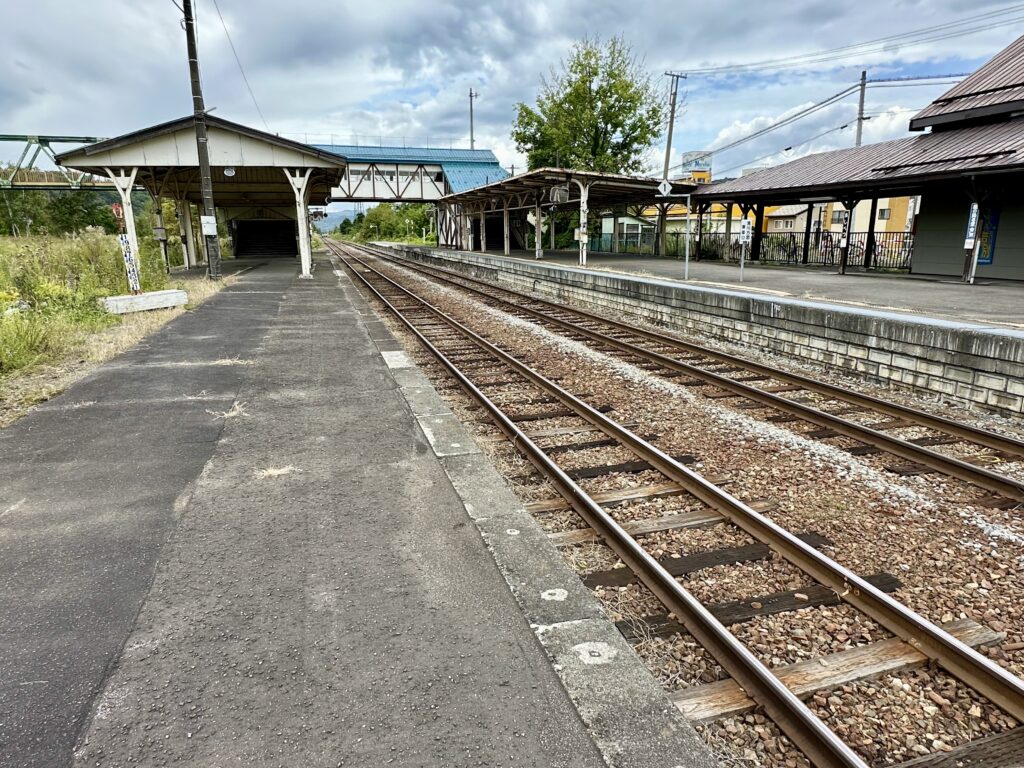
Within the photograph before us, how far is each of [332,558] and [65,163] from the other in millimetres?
22400

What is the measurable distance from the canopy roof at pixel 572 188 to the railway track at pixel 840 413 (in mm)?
13926

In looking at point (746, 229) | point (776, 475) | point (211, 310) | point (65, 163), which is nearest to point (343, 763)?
point (776, 475)

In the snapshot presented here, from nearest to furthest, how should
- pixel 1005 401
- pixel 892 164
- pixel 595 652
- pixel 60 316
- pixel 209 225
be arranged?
1. pixel 595 652
2. pixel 1005 401
3. pixel 60 316
4. pixel 209 225
5. pixel 892 164

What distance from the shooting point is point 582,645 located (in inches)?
105

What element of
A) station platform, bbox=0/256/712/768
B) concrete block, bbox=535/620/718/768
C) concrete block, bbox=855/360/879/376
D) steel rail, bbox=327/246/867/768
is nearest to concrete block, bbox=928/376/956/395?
concrete block, bbox=855/360/879/376

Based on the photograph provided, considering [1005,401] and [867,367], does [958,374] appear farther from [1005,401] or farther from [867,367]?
[867,367]

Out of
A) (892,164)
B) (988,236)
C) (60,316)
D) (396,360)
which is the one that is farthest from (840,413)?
(892,164)

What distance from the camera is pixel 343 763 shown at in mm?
2016

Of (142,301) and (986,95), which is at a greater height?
(986,95)

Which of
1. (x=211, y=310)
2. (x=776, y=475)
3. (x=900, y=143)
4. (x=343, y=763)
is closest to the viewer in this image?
(x=343, y=763)

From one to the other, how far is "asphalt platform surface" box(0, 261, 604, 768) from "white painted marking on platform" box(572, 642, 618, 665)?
0.18 metres

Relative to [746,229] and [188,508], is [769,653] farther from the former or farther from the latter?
[746,229]

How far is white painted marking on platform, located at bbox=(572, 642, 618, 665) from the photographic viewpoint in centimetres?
257

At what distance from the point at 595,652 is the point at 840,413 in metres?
5.26
